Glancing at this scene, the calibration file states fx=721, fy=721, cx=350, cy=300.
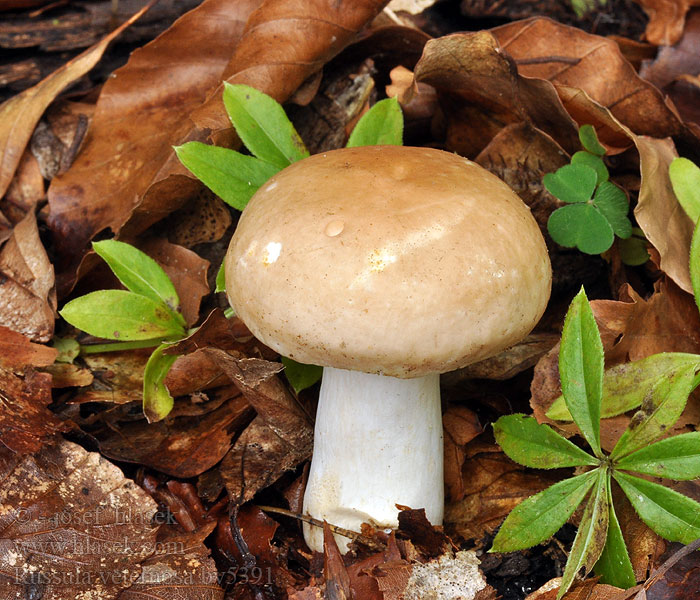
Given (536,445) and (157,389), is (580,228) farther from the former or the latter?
(157,389)

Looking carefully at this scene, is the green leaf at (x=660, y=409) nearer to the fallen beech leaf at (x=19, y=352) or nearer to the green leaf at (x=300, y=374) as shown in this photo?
the green leaf at (x=300, y=374)

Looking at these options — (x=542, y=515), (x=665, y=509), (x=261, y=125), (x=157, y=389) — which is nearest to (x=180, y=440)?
(x=157, y=389)

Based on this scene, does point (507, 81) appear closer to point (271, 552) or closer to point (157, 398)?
point (157, 398)

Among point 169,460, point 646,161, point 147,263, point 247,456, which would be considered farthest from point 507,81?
point 169,460

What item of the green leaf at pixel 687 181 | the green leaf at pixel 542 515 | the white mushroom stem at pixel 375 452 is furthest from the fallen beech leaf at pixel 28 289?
the green leaf at pixel 687 181

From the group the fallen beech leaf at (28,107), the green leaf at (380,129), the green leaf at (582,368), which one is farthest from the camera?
the fallen beech leaf at (28,107)

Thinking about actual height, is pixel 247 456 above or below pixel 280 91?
below
